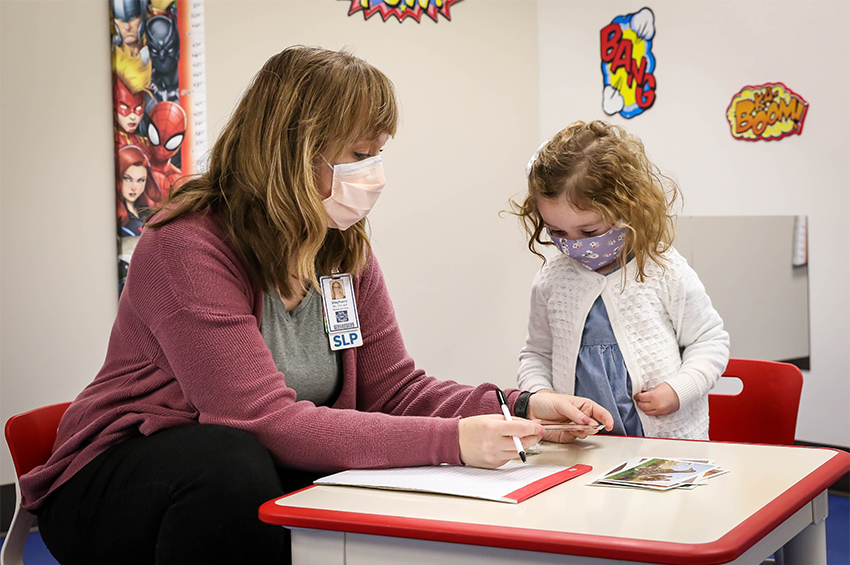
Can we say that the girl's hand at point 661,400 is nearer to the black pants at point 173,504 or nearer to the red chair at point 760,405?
the red chair at point 760,405

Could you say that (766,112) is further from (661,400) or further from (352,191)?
(352,191)

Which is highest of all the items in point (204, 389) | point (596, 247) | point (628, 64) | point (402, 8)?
point (402, 8)

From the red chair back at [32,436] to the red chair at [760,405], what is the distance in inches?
51.1

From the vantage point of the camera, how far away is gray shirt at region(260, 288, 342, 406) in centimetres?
132

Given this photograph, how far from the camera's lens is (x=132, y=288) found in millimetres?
1202

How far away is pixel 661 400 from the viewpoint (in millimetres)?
1521

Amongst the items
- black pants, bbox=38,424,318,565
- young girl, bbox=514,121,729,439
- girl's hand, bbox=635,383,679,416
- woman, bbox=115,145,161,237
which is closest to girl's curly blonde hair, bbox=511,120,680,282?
young girl, bbox=514,121,729,439

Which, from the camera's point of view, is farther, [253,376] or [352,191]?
[352,191]

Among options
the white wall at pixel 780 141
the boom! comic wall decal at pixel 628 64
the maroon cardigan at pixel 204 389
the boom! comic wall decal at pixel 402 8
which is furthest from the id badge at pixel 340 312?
the boom! comic wall decal at pixel 628 64

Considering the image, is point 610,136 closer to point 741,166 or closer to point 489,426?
point 489,426

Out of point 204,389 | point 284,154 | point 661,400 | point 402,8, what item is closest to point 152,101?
point 402,8

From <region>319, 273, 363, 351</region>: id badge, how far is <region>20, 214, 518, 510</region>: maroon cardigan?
0.15 metres

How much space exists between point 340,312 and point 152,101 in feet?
6.13

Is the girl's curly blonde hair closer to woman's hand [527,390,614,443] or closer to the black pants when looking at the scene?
woman's hand [527,390,614,443]
